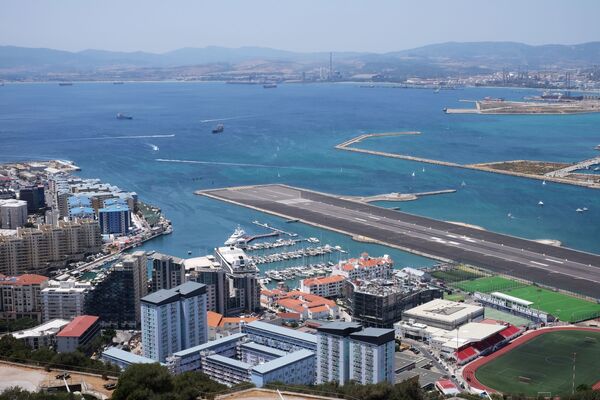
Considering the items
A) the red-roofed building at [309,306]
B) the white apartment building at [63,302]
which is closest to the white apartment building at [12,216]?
the white apartment building at [63,302]

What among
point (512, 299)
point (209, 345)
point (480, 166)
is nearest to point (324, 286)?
point (512, 299)

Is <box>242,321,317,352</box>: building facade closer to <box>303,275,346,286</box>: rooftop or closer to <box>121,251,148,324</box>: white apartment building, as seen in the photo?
<box>121,251,148,324</box>: white apartment building

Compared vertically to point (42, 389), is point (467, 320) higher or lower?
lower

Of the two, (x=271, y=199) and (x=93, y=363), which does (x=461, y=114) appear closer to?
(x=271, y=199)

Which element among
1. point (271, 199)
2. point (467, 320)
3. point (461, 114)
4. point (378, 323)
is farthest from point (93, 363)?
point (461, 114)

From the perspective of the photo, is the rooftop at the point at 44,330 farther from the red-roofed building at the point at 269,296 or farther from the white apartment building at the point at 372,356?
the white apartment building at the point at 372,356

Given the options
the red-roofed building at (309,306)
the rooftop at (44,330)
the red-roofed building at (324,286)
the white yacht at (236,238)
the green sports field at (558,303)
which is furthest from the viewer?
the white yacht at (236,238)
